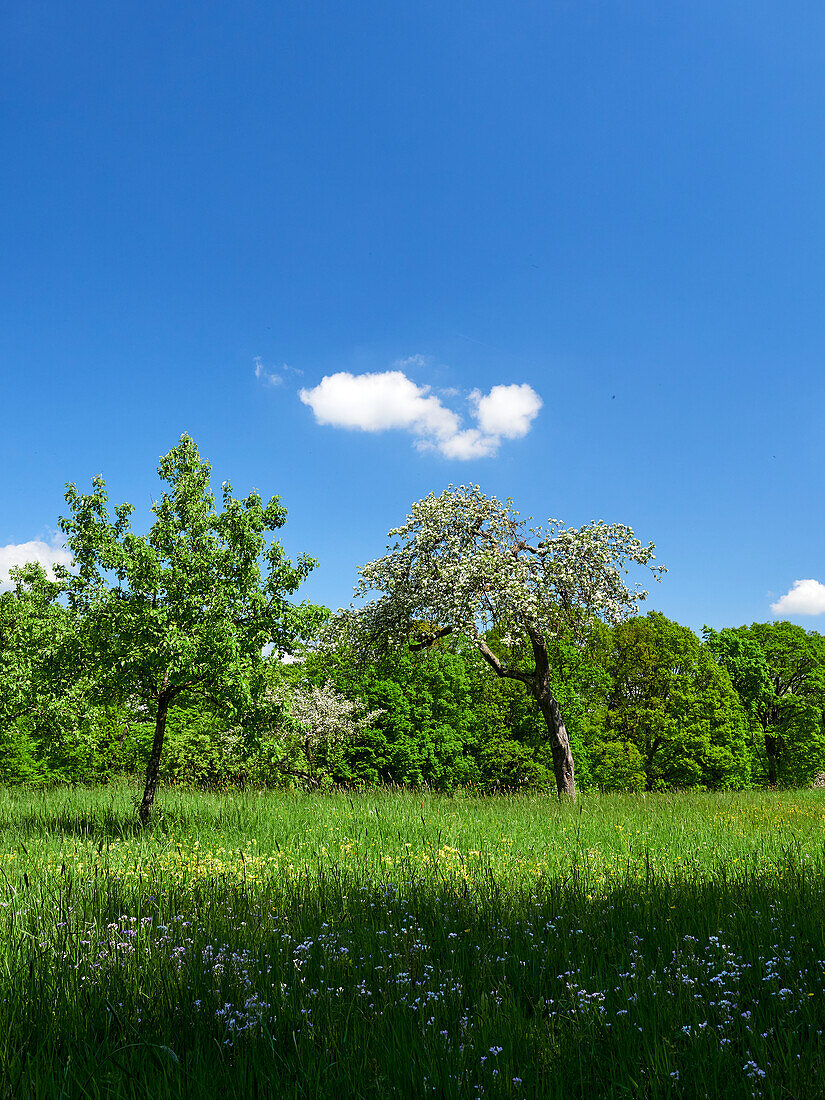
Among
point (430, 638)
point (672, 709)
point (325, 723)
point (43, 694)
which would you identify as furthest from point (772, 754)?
point (43, 694)

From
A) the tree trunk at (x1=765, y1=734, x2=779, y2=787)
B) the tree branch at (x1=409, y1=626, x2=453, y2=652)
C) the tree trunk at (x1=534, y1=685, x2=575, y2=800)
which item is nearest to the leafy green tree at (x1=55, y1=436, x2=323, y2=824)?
the tree branch at (x1=409, y1=626, x2=453, y2=652)

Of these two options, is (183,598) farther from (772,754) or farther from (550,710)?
(772,754)

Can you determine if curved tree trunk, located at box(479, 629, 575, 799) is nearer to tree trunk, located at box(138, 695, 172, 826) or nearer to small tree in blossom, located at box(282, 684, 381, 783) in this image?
small tree in blossom, located at box(282, 684, 381, 783)

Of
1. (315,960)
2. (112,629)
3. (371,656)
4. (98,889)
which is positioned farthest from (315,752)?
(315,960)

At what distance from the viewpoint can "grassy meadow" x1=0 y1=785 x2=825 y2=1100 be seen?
121 inches

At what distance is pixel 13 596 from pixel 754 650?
134ft

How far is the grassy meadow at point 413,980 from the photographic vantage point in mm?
3082

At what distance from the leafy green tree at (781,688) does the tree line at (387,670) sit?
0.13 metres

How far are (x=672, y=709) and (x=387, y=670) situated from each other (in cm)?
1553

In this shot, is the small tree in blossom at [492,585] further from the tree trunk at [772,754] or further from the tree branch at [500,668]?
the tree trunk at [772,754]

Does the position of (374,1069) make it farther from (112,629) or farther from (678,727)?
(678,727)

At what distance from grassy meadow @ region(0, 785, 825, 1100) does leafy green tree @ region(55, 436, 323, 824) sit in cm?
342

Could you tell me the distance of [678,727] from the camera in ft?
109

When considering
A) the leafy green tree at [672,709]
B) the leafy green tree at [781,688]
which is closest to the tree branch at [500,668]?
the leafy green tree at [672,709]
